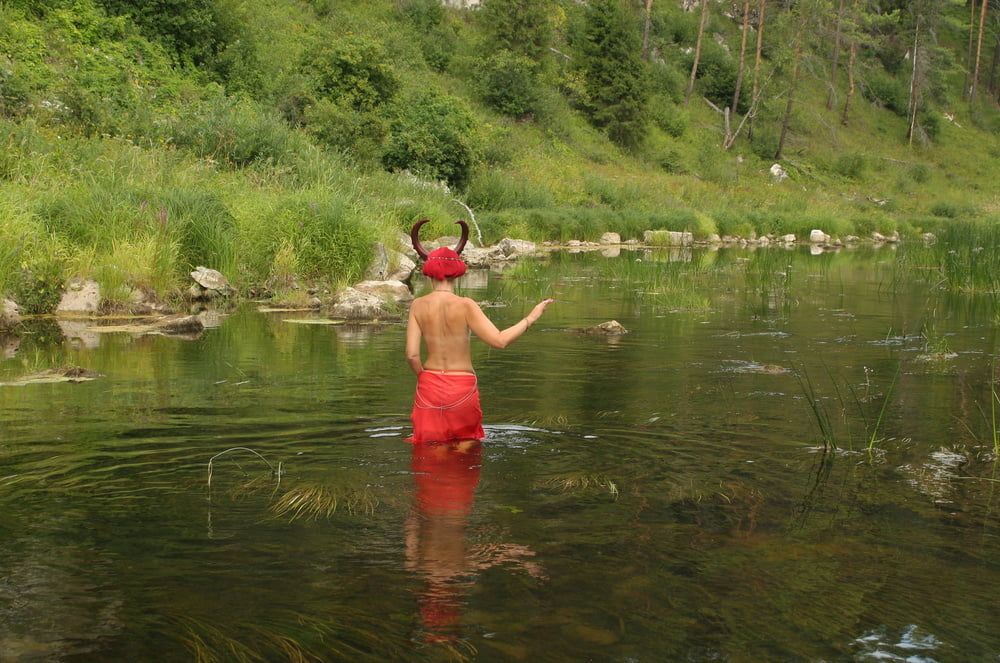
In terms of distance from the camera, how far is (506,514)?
17.8 ft

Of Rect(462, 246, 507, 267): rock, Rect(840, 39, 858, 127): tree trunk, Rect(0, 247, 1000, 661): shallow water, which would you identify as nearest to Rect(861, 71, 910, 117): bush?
Rect(840, 39, 858, 127): tree trunk

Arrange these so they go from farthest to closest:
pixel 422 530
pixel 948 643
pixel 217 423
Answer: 1. pixel 217 423
2. pixel 422 530
3. pixel 948 643

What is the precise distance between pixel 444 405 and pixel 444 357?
32 centimetres

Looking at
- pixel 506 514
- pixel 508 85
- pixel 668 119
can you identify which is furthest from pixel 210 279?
pixel 668 119

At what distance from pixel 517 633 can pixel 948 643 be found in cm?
166

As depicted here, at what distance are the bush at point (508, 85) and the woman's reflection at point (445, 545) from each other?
40.3 metres

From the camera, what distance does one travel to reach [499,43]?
153 ft

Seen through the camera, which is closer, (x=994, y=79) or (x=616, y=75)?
(x=616, y=75)

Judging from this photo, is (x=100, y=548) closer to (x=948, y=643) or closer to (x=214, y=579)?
(x=214, y=579)

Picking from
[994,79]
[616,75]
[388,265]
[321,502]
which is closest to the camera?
[321,502]

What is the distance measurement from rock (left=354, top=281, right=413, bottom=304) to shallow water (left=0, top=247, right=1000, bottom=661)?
5454mm

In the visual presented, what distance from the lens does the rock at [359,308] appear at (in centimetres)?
1432

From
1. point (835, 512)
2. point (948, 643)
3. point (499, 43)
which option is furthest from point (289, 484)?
point (499, 43)

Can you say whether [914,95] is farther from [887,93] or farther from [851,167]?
[851,167]
